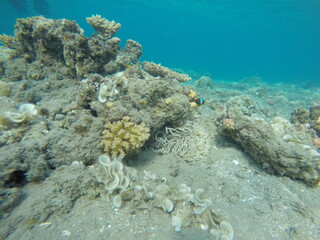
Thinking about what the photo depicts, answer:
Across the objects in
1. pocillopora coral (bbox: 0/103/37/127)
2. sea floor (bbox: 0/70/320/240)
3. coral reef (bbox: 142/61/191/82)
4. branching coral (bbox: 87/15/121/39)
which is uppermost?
branching coral (bbox: 87/15/121/39)

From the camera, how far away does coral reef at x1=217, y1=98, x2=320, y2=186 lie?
141 inches

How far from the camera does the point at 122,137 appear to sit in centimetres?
318

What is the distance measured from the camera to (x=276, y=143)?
3.66 metres

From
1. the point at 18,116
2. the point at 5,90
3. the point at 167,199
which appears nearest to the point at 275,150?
the point at 167,199

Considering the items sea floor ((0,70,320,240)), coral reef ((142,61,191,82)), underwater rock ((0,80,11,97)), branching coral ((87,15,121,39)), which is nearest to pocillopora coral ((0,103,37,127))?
sea floor ((0,70,320,240))

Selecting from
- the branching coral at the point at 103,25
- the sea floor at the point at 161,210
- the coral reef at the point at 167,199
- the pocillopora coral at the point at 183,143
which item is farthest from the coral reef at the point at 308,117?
the branching coral at the point at 103,25

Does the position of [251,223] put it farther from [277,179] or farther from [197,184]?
[277,179]

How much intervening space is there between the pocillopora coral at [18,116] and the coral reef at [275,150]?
4.70 meters

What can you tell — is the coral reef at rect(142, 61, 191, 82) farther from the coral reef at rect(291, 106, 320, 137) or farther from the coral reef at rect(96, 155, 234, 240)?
the coral reef at rect(291, 106, 320, 137)

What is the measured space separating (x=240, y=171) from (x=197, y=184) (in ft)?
4.09

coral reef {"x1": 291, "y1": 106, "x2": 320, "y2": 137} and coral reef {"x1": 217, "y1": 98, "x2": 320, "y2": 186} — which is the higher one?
coral reef {"x1": 291, "y1": 106, "x2": 320, "y2": 137}

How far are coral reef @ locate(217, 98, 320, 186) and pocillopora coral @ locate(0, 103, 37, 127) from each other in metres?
4.70

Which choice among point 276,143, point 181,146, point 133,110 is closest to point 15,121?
point 133,110

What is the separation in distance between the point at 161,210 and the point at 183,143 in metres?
1.89
